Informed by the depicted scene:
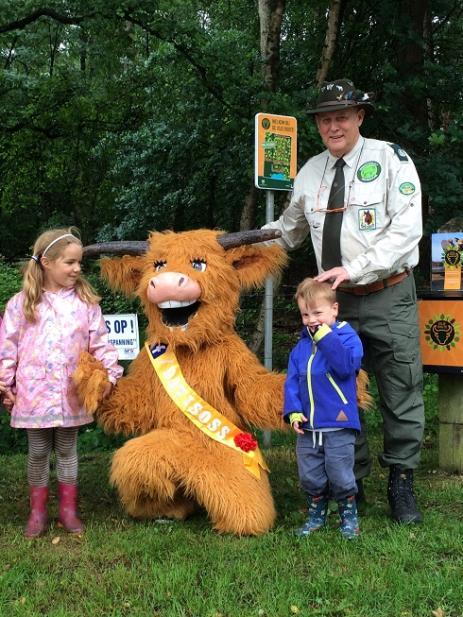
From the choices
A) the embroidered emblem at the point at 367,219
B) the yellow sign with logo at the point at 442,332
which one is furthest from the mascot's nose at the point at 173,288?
the yellow sign with logo at the point at 442,332

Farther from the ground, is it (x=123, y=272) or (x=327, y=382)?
(x=123, y=272)

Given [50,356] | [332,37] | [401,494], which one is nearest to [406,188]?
[401,494]

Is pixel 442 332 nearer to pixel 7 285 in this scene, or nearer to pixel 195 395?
pixel 195 395

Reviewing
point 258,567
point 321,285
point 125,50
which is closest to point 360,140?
point 321,285

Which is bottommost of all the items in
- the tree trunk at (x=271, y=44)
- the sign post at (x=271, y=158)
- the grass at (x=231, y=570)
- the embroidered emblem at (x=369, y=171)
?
the grass at (x=231, y=570)

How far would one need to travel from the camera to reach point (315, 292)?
335 cm

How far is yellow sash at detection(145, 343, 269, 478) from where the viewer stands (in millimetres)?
3715

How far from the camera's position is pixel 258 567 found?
3.14 metres

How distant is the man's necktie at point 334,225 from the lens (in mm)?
3775

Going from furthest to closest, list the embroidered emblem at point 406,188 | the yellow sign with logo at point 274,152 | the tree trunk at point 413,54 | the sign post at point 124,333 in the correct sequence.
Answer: the tree trunk at point 413,54 < the sign post at point 124,333 < the yellow sign with logo at point 274,152 < the embroidered emblem at point 406,188

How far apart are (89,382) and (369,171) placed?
198 cm

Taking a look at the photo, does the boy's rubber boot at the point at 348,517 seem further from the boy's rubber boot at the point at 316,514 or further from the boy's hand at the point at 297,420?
the boy's hand at the point at 297,420

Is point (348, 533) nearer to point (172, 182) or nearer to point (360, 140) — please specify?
point (360, 140)

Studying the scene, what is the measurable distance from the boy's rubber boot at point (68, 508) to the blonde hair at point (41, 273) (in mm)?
988
